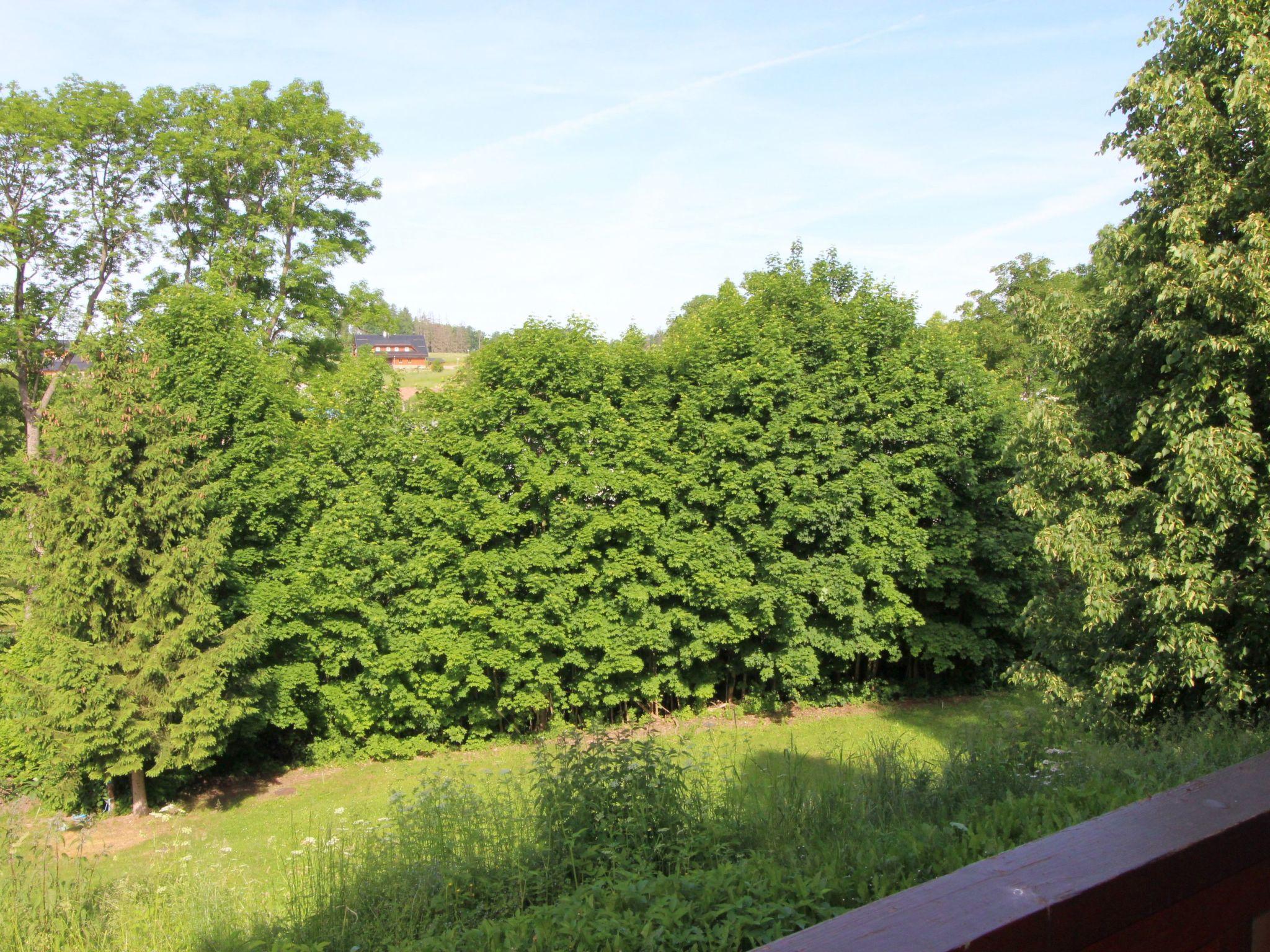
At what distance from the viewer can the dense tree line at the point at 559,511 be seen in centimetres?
1220

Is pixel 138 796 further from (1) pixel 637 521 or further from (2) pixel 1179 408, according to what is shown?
(2) pixel 1179 408

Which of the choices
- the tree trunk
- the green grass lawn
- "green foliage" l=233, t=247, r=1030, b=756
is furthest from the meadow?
the tree trunk

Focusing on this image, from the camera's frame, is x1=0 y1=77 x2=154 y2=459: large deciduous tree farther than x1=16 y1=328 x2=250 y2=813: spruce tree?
Yes

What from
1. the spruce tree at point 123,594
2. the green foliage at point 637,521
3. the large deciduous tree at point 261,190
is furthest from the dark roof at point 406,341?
the spruce tree at point 123,594

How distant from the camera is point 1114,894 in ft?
3.82

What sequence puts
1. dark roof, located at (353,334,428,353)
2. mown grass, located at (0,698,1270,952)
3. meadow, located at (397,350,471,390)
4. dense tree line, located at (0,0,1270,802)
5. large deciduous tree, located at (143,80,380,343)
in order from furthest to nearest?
1. dark roof, located at (353,334,428,353)
2. large deciduous tree, located at (143,80,380,343)
3. meadow, located at (397,350,471,390)
4. dense tree line, located at (0,0,1270,802)
5. mown grass, located at (0,698,1270,952)

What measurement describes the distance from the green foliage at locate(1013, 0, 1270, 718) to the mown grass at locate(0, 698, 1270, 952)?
13.6 feet

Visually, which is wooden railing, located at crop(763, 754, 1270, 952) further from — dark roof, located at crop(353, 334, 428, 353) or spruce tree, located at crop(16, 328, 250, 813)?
dark roof, located at crop(353, 334, 428, 353)

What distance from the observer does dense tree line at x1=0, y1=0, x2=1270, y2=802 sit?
12.2 m

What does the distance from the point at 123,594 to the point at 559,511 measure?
805 centimetres

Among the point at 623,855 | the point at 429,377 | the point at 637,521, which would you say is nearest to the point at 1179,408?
the point at 623,855

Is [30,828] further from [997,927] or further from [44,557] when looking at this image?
[44,557]

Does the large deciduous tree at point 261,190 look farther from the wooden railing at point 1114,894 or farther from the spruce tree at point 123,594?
the wooden railing at point 1114,894

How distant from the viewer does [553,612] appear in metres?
19.5
